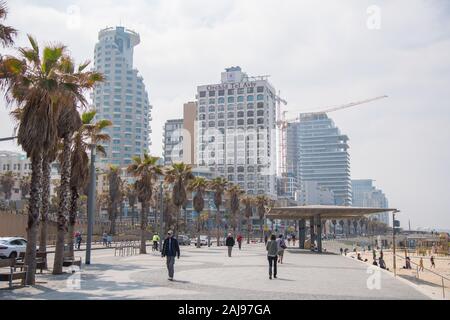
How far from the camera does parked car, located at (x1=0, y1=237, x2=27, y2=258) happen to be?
93.4 feet

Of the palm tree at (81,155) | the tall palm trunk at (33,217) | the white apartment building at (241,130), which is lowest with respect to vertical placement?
the tall palm trunk at (33,217)

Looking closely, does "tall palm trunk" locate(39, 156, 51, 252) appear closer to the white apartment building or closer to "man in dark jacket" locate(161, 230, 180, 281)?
"man in dark jacket" locate(161, 230, 180, 281)

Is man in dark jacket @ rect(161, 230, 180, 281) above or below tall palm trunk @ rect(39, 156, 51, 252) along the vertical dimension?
below

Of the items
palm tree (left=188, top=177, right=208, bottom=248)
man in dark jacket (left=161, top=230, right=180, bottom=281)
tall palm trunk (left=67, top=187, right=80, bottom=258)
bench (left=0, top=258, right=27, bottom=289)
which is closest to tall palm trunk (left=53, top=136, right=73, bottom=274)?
tall palm trunk (left=67, top=187, right=80, bottom=258)

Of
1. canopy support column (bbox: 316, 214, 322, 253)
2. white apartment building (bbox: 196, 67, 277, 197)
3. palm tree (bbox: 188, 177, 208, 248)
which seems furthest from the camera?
white apartment building (bbox: 196, 67, 277, 197)

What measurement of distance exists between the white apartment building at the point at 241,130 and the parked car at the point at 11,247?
498 ft

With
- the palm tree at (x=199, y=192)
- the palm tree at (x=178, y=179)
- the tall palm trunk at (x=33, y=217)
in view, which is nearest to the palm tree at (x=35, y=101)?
the tall palm trunk at (x=33, y=217)

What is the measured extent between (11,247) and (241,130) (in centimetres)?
16514

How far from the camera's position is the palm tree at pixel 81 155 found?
75.7ft

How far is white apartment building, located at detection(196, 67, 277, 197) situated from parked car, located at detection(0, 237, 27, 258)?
498ft

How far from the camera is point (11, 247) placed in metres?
Result: 28.9

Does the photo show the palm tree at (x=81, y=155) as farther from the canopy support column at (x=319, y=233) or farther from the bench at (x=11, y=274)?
the canopy support column at (x=319, y=233)
